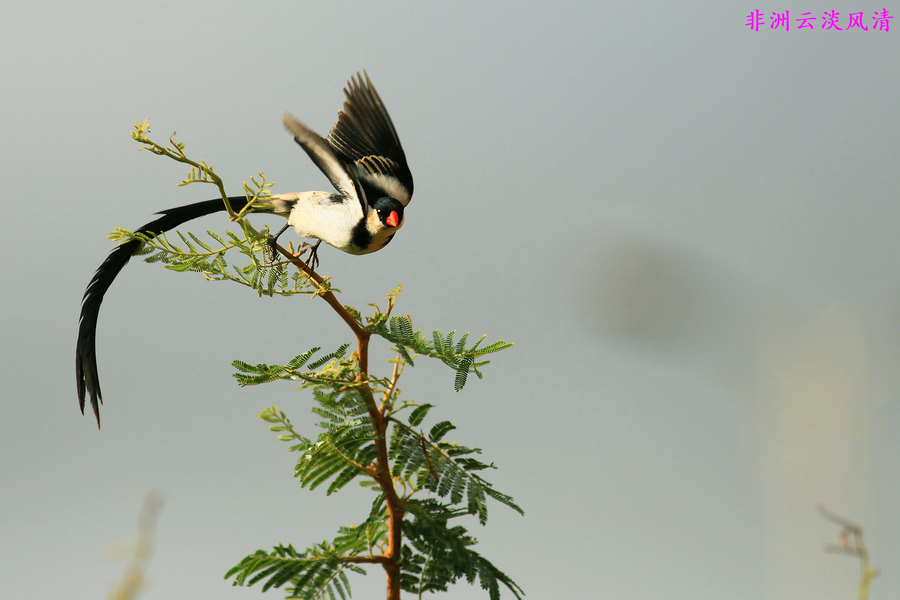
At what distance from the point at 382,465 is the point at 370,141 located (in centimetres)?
54

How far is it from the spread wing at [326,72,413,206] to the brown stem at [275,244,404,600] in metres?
0.22

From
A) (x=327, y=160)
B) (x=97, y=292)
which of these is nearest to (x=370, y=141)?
(x=327, y=160)

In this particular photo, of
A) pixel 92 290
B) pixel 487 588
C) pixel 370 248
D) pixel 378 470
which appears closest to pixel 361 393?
pixel 378 470

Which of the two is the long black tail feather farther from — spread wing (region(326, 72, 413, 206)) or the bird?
spread wing (region(326, 72, 413, 206))

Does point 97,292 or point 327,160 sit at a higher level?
point 327,160

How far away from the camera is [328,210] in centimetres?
106

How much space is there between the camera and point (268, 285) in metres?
0.99

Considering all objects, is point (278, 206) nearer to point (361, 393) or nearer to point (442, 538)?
point (361, 393)

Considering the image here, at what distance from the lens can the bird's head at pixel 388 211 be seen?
105 centimetres

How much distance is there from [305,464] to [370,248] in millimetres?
346

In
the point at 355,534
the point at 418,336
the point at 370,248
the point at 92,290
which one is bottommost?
the point at 355,534

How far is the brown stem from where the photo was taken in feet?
3.31

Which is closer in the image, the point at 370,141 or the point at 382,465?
the point at 382,465

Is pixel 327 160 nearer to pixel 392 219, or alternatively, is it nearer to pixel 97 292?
pixel 392 219
